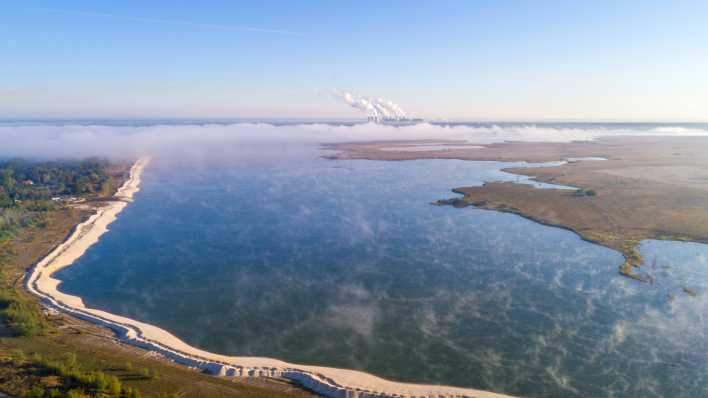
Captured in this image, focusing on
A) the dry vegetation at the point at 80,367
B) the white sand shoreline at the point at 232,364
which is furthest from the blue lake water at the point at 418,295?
the dry vegetation at the point at 80,367

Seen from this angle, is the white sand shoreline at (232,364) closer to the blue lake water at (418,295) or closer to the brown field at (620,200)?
the blue lake water at (418,295)

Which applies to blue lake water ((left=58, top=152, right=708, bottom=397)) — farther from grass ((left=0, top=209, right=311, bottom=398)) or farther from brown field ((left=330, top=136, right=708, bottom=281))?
grass ((left=0, top=209, right=311, bottom=398))

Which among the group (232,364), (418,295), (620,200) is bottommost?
(232,364)

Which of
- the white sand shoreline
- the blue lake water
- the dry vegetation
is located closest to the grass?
the dry vegetation

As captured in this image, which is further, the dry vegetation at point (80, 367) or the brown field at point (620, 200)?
the brown field at point (620, 200)

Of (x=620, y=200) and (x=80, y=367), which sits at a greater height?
(x=620, y=200)

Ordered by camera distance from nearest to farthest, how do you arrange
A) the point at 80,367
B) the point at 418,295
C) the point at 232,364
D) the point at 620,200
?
the point at 80,367
the point at 232,364
the point at 418,295
the point at 620,200

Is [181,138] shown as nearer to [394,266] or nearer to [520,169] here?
[520,169]

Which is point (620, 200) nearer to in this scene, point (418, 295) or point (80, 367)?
point (418, 295)

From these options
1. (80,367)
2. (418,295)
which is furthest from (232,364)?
(418,295)
